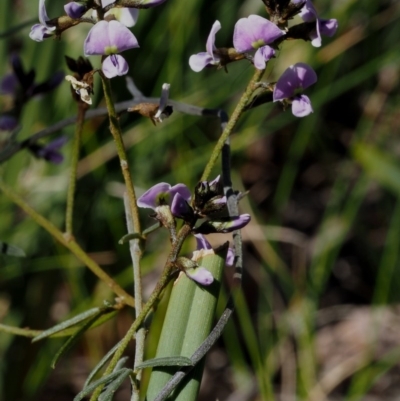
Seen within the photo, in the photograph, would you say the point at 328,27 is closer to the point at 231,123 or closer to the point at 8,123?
the point at 231,123

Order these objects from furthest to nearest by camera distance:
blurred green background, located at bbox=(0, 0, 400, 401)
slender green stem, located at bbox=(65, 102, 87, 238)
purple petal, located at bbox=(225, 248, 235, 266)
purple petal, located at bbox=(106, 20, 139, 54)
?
blurred green background, located at bbox=(0, 0, 400, 401) → slender green stem, located at bbox=(65, 102, 87, 238) → purple petal, located at bbox=(225, 248, 235, 266) → purple petal, located at bbox=(106, 20, 139, 54)

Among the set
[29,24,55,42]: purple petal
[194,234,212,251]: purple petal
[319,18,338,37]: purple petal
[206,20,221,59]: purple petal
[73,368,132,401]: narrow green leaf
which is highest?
[29,24,55,42]: purple petal

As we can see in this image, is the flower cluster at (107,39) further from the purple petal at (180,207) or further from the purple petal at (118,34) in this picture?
the purple petal at (180,207)

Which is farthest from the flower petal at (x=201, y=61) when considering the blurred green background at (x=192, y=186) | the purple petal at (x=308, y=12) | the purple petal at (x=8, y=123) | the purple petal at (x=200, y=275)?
the blurred green background at (x=192, y=186)

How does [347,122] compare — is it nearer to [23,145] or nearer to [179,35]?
[179,35]

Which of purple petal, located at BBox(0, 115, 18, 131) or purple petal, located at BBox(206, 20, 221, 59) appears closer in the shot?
purple petal, located at BBox(206, 20, 221, 59)

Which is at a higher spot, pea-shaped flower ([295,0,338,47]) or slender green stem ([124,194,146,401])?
pea-shaped flower ([295,0,338,47])

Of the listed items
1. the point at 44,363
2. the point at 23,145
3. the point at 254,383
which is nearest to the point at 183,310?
the point at 23,145

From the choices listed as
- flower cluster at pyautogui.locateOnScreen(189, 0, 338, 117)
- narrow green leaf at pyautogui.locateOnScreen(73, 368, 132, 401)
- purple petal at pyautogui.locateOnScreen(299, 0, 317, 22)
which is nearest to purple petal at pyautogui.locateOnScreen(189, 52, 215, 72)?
flower cluster at pyautogui.locateOnScreen(189, 0, 338, 117)

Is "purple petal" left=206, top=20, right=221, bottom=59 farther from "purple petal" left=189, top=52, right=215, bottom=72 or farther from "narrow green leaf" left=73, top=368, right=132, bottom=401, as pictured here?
"narrow green leaf" left=73, top=368, right=132, bottom=401

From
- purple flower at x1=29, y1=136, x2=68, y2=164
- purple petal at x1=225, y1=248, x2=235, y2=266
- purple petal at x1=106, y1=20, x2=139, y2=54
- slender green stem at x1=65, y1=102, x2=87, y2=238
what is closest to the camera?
purple petal at x1=106, y1=20, x2=139, y2=54
